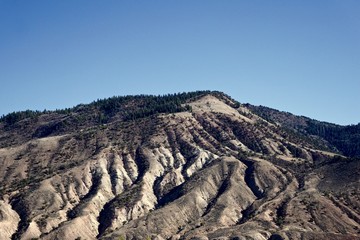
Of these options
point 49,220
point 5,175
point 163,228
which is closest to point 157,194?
point 163,228

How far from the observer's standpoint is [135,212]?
527ft

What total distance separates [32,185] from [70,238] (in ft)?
→ 126

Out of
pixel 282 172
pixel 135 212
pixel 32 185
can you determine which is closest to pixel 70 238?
pixel 135 212

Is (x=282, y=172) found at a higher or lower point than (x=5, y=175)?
lower

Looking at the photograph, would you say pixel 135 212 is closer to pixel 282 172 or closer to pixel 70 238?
pixel 70 238

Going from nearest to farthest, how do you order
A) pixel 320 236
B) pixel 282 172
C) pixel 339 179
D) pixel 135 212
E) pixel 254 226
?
pixel 320 236 → pixel 254 226 → pixel 135 212 → pixel 339 179 → pixel 282 172

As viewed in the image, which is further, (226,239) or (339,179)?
(339,179)

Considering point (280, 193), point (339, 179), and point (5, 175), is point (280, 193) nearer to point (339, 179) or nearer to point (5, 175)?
point (339, 179)

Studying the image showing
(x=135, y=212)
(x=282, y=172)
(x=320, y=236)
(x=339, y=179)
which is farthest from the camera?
(x=282, y=172)

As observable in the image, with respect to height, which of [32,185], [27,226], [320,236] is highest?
[32,185]

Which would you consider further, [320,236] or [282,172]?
[282,172]

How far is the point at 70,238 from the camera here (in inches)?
5635

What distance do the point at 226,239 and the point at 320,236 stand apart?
25067 millimetres

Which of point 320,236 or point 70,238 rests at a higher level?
point 70,238
